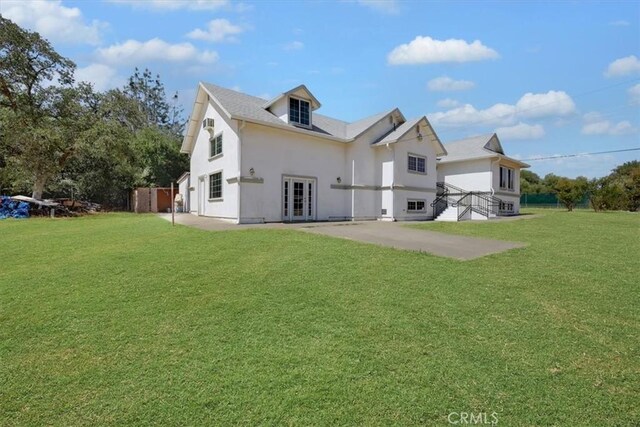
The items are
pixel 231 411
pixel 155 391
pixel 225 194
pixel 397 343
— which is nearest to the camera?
pixel 231 411

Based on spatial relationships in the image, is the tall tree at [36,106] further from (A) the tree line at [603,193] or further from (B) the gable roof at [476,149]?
(A) the tree line at [603,193]

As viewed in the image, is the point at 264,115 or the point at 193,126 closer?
the point at 264,115

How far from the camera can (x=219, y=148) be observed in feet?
51.7

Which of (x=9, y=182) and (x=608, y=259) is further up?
(x=9, y=182)

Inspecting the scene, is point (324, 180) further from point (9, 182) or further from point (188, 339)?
point (9, 182)

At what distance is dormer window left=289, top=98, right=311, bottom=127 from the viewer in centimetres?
1569

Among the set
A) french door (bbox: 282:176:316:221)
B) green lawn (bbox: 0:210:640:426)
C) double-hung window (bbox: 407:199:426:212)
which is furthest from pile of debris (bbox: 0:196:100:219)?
double-hung window (bbox: 407:199:426:212)

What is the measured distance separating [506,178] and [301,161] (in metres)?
16.9

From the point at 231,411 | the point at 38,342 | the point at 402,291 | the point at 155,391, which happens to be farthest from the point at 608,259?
the point at 38,342

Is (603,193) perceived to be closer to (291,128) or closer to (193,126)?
(291,128)

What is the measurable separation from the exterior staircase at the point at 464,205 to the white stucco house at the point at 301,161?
248mm

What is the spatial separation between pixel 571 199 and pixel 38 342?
112 feet

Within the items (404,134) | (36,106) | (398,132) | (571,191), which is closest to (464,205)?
(404,134)

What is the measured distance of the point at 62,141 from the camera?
20.2m
